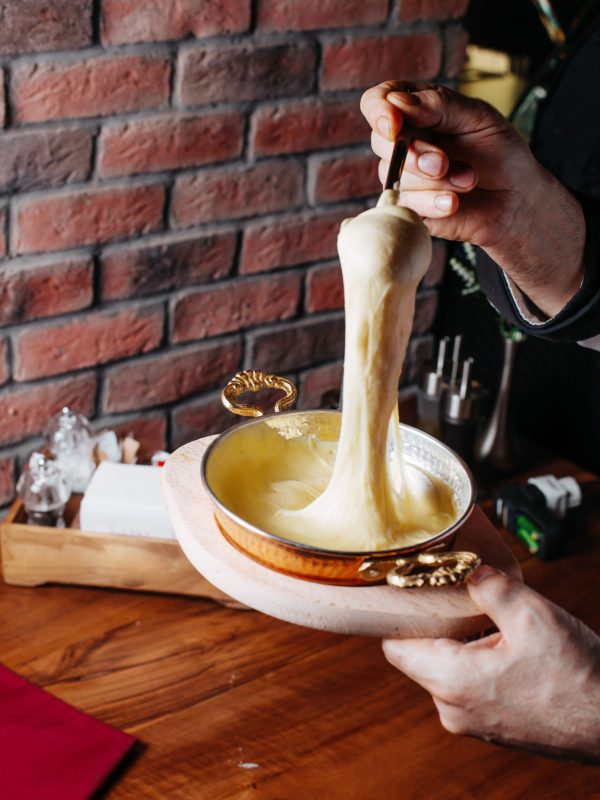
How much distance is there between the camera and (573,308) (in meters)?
1.25

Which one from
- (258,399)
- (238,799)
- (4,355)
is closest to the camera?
(238,799)

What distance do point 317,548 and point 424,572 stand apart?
0.32ft

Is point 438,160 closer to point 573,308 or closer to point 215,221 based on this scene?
point 573,308

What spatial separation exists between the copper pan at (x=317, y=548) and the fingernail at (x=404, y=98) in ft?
1.06

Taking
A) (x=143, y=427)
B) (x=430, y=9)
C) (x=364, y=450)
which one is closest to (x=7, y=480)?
(x=143, y=427)

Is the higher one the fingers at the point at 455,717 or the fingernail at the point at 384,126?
the fingernail at the point at 384,126

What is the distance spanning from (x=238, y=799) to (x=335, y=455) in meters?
0.37

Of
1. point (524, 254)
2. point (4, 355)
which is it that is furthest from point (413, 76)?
point (4, 355)

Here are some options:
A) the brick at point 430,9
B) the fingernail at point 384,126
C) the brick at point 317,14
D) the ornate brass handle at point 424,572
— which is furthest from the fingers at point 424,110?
the brick at point 430,9

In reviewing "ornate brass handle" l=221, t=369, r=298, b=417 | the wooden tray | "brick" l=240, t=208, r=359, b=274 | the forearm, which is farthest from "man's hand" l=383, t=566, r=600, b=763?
"brick" l=240, t=208, r=359, b=274

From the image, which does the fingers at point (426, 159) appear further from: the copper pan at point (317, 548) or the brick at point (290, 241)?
the brick at point (290, 241)

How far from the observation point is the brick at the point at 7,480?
150 centimetres

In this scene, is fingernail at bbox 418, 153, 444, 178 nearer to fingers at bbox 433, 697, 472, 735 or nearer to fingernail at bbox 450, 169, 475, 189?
fingernail at bbox 450, 169, 475, 189

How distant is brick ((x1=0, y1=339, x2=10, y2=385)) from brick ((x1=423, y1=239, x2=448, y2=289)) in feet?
2.84
